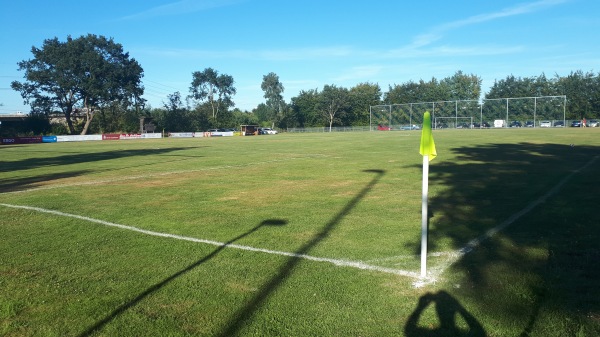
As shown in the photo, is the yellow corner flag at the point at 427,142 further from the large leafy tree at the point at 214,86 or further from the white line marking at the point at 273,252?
the large leafy tree at the point at 214,86

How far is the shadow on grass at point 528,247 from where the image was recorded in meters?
4.57

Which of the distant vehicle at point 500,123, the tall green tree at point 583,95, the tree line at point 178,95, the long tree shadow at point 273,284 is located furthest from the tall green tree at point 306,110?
the long tree shadow at point 273,284

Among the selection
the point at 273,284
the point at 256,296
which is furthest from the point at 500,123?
the point at 256,296

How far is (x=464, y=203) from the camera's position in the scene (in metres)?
10.6

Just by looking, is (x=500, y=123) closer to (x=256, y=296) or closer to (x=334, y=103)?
(x=334, y=103)

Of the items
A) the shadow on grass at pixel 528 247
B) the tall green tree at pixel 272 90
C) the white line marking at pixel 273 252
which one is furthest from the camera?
the tall green tree at pixel 272 90

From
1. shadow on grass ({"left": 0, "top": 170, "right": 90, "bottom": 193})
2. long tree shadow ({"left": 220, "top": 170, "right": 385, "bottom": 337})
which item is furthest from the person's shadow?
shadow on grass ({"left": 0, "top": 170, "right": 90, "bottom": 193})

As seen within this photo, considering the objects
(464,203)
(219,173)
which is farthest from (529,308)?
(219,173)

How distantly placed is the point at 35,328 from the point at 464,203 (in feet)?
29.6

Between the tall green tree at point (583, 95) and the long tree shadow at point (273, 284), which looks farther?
the tall green tree at point (583, 95)

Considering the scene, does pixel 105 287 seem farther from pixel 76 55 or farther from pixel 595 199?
pixel 76 55

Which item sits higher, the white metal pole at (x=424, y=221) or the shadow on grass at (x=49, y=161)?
the white metal pole at (x=424, y=221)

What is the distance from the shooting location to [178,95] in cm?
11519

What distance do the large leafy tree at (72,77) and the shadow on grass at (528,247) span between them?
299ft
